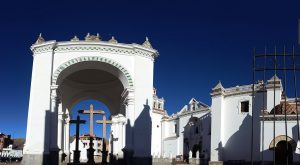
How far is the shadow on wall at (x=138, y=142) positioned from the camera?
19.4 metres

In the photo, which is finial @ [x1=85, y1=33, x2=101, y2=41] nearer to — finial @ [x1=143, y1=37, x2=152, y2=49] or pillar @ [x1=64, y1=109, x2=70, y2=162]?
finial @ [x1=143, y1=37, x2=152, y2=49]

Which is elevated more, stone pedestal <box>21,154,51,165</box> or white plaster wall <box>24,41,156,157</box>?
white plaster wall <box>24,41,156,157</box>

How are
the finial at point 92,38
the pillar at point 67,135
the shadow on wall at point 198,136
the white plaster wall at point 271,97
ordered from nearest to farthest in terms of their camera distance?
the finial at point 92,38 < the pillar at point 67,135 < the white plaster wall at point 271,97 < the shadow on wall at point 198,136

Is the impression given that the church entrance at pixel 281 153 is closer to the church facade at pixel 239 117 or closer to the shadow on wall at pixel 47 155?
the church facade at pixel 239 117

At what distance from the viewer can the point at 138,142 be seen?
19.5 meters

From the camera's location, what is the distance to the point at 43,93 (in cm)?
1933

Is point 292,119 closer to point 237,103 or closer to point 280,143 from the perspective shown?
point 280,143

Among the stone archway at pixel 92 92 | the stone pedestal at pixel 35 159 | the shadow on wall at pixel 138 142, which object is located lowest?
the stone pedestal at pixel 35 159

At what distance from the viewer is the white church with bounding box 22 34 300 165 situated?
19.2m

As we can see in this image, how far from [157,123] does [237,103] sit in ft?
56.9

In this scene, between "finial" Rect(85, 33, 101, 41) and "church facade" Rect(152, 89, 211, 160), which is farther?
"church facade" Rect(152, 89, 211, 160)

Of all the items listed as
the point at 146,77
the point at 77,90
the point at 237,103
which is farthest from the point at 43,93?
the point at 237,103

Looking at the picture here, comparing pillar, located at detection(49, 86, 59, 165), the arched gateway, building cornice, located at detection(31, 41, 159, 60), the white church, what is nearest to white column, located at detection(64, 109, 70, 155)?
the white church

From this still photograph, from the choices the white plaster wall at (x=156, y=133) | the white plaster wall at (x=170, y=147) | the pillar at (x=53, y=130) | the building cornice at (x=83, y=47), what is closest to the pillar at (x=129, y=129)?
the building cornice at (x=83, y=47)
